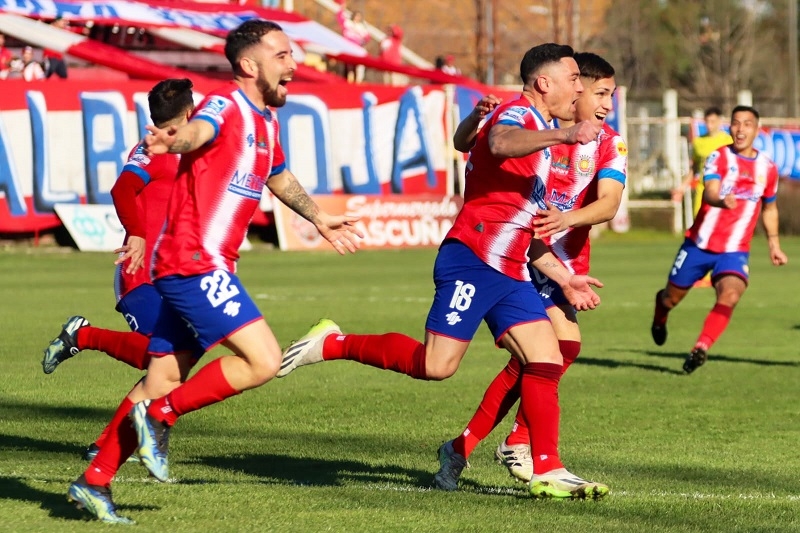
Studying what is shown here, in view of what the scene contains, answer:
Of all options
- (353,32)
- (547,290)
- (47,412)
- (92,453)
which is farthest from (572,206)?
(353,32)

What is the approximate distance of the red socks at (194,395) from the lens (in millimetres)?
6195

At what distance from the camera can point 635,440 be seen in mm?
9023

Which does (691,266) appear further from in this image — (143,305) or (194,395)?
(194,395)

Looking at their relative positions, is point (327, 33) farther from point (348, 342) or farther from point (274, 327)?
point (348, 342)

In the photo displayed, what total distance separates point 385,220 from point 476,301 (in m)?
22.5

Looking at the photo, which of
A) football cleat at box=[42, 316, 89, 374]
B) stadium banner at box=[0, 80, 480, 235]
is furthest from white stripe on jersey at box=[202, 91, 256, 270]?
stadium banner at box=[0, 80, 480, 235]

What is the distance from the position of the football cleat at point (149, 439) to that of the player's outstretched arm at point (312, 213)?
1261 millimetres

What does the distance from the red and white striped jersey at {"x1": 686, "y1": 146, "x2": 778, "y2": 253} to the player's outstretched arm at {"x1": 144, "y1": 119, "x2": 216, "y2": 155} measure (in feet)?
25.2

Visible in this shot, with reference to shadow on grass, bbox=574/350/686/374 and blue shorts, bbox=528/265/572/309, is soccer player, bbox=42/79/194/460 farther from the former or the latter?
shadow on grass, bbox=574/350/686/374

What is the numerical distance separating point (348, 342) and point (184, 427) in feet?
6.87

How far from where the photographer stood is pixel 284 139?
95.2 ft

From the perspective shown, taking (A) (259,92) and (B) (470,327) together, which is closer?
(A) (259,92)

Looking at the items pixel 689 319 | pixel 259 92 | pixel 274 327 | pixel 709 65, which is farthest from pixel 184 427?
pixel 709 65

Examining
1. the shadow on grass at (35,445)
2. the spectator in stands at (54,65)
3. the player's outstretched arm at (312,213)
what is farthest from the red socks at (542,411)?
the spectator in stands at (54,65)
